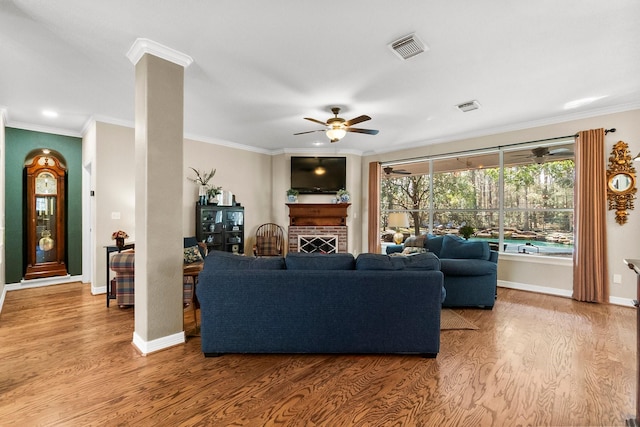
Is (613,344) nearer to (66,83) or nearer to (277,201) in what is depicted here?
(277,201)

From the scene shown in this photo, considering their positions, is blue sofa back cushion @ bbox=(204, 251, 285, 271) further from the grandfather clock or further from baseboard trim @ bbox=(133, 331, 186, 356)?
the grandfather clock

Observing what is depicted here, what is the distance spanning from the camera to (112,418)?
5.92 ft

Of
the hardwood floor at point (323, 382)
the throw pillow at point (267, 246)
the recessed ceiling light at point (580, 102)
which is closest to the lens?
the hardwood floor at point (323, 382)

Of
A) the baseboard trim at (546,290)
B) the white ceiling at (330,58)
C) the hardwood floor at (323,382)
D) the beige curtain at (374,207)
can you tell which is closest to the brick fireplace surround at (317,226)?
the beige curtain at (374,207)

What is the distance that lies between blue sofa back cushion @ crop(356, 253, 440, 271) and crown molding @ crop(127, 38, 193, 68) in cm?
245

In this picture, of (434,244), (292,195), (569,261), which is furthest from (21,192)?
(569,261)

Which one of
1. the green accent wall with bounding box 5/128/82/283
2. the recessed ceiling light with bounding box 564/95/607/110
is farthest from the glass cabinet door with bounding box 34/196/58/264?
the recessed ceiling light with bounding box 564/95/607/110

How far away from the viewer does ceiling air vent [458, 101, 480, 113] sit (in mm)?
4023

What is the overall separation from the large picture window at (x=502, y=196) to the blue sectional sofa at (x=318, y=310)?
318cm

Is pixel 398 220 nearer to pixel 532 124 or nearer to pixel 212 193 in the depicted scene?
pixel 532 124

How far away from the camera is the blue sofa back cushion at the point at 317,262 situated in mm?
2617

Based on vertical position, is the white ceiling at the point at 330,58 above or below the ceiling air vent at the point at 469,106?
above

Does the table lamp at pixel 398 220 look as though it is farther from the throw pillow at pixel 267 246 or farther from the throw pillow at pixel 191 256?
the throw pillow at pixel 191 256

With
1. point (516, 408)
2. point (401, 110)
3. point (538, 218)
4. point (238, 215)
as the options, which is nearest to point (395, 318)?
point (516, 408)
